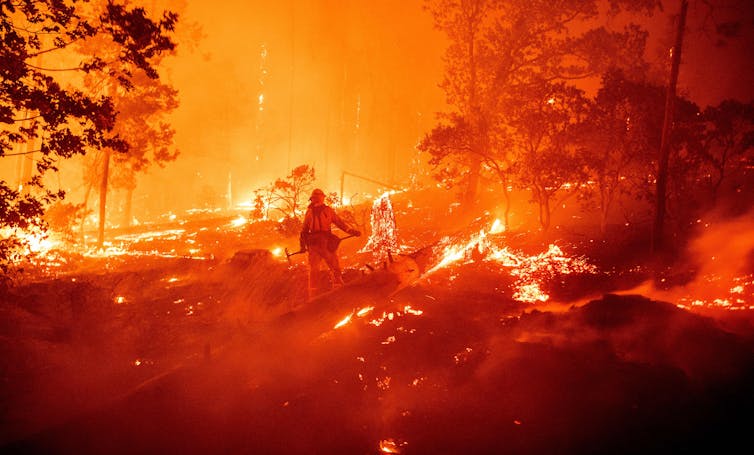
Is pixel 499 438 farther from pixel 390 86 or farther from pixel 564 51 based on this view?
pixel 390 86

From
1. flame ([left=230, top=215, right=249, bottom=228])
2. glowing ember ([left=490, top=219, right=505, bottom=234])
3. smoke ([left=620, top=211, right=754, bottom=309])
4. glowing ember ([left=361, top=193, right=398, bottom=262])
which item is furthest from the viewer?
flame ([left=230, top=215, right=249, bottom=228])

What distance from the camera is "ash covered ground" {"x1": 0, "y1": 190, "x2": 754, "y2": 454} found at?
15.0 feet

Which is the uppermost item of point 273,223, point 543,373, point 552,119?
point 552,119

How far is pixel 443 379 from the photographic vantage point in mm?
5801

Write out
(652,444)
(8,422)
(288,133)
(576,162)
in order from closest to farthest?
(652,444), (8,422), (576,162), (288,133)

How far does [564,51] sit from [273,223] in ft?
48.8

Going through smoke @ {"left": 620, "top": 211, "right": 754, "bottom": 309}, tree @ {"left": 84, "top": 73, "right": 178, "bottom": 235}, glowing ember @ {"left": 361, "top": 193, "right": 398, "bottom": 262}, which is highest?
tree @ {"left": 84, "top": 73, "right": 178, "bottom": 235}

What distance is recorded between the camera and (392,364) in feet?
20.7

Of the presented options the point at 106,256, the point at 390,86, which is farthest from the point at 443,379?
the point at 390,86

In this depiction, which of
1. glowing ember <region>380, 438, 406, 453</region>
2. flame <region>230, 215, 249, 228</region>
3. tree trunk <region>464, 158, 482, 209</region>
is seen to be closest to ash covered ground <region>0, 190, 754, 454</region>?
glowing ember <region>380, 438, 406, 453</region>

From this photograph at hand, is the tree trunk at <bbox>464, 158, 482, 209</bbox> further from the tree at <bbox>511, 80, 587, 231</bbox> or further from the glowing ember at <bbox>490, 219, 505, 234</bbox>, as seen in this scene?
the tree at <bbox>511, 80, 587, 231</bbox>

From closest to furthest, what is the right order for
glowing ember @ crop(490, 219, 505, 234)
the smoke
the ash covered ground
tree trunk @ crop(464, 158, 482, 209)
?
1. the ash covered ground
2. the smoke
3. glowing ember @ crop(490, 219, 505, 234)
4. tree trunk @ crop(464, 158, 482, 209)

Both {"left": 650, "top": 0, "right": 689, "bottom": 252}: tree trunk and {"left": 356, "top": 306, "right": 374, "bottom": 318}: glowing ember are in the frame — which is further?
{"left": 650, "top": 0, "right": 689, "bottom": 252}: tree trunk

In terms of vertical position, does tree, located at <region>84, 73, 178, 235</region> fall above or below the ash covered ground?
above
